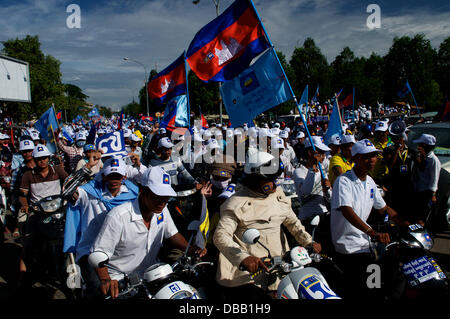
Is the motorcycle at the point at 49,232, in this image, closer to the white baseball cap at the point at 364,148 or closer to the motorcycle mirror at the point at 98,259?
the motorcycle mirror at the point at 98,259

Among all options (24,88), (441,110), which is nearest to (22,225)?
(441,110)

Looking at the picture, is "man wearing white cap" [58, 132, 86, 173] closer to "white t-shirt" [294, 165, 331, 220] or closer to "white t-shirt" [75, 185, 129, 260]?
"white t-shirt" [75, 185, 129, 260]

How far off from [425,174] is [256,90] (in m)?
3.20

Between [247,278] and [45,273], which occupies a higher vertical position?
[247,278]

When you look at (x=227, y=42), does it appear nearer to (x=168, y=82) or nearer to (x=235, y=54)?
(x=235, y=54)

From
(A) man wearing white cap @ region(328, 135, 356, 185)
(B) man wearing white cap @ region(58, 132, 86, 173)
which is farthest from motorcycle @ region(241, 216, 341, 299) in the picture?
(B) man wearing white cap @ region(58, 132, 86, 173)

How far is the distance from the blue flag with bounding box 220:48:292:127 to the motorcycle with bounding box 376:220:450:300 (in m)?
2.85

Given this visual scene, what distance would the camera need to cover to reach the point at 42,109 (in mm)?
37281

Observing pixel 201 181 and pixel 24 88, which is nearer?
pixel 201 181

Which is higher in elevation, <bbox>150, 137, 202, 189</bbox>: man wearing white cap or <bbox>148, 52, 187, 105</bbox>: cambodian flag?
<bbox>148, 52, 187, 105</bbox>: cambodian flag

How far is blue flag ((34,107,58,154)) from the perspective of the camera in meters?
7.68

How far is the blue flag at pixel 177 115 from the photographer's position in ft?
27.7

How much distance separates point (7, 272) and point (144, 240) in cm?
420
